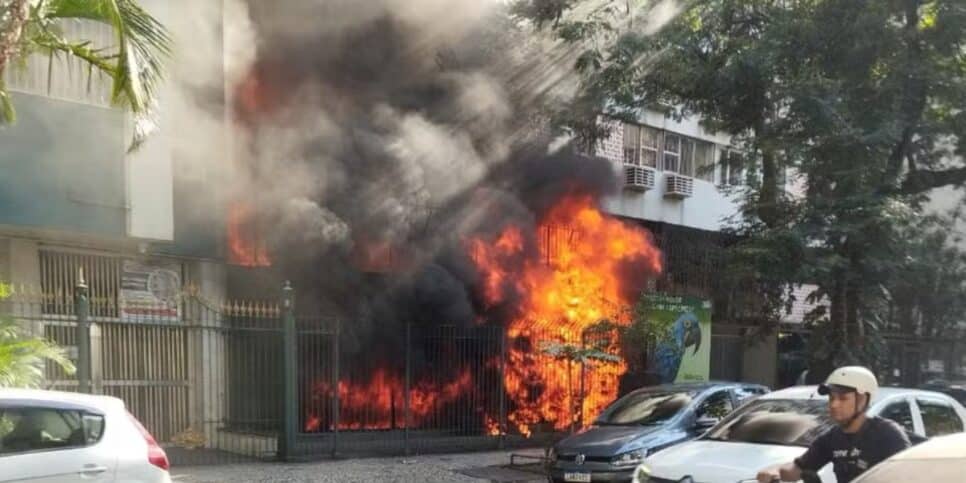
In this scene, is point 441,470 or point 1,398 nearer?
point 1,398

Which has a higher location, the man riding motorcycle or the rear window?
the rear window

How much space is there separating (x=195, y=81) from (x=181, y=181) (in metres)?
1.51

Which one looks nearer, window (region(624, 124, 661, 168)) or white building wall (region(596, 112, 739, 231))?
white building wall (region(596, 112, 739, 231))

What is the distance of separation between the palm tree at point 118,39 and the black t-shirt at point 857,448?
19.2 feet

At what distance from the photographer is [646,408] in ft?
30.2

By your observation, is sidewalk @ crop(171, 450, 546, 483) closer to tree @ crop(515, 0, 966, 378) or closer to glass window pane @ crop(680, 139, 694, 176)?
tree @ crop(515, 0, 966, 378)

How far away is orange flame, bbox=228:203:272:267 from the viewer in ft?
41.3

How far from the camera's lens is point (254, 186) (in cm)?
1284

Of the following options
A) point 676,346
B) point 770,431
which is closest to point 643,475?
point 770,431

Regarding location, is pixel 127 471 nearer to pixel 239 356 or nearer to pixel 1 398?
pixel 1 398

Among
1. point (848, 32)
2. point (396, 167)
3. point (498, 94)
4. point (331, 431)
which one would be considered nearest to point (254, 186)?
point (396, 167)

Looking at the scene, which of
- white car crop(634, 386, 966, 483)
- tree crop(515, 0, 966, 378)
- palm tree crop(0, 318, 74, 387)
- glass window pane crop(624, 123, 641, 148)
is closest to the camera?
white car crop(634, 386, 966, 483)

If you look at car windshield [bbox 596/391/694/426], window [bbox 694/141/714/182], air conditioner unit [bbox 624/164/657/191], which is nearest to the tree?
car windshield [bbox 596/391/694/426]

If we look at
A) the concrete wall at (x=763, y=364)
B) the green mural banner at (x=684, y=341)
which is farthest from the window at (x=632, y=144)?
the concrete wall at (x=763, y=364)
